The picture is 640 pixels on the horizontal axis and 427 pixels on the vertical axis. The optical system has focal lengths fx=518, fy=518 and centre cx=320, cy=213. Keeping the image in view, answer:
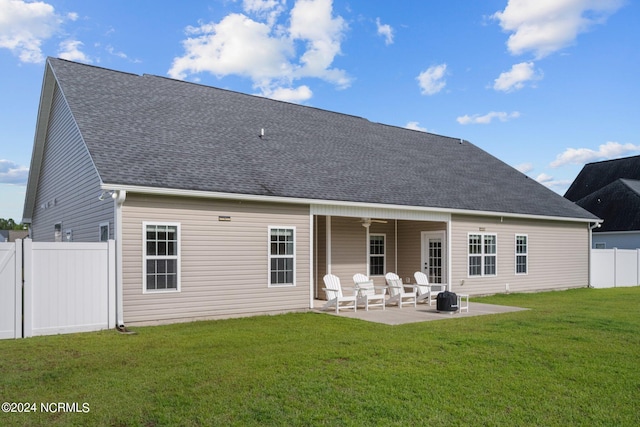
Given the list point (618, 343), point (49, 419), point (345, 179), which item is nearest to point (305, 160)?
point (345, 179)

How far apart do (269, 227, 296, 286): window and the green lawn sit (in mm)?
2154

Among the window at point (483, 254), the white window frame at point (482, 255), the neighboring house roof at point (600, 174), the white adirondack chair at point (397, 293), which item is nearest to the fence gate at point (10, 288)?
the white adirondack chair at point (397, 293)

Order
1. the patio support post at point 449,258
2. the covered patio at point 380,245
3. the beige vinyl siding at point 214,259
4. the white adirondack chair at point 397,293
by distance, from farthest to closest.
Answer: the patio support post at point 449,258 → the covered patio at point 380,245 → the white adirondack chair at point 397,293 → the beige vinyl siding at point 214,259

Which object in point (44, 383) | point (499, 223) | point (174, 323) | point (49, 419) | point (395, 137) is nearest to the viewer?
point (49, 419)

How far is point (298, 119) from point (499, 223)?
Result: 7.69m

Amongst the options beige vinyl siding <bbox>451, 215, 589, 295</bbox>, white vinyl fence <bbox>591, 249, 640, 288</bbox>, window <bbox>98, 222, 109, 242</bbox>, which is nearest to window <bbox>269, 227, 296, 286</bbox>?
window <bbox>98, 222, 109, 242</bbox>

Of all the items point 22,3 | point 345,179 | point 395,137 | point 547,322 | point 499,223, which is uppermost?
point 22,3

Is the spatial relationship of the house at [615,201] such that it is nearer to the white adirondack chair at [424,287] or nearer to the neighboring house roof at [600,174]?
the neighboring house roof at [600,174]

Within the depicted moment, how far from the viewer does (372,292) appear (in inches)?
554

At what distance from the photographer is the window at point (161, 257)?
10492 millimetres

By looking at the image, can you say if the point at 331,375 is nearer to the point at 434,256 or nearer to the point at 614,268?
the point at 434,256

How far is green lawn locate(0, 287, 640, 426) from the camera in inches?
200

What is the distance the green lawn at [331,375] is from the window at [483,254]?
634 cm

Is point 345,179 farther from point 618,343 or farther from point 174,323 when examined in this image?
point 618,343
